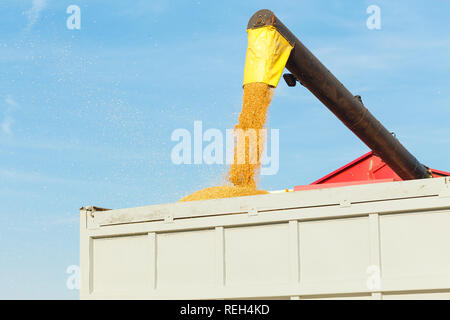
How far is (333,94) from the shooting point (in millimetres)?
8406

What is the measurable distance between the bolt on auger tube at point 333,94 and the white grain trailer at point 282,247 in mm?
2507

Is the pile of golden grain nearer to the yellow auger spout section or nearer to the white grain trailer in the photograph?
the yellow auger spout section

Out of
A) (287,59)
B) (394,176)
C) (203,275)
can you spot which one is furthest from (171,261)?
(394,176)

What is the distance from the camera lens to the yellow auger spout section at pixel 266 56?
750 cm

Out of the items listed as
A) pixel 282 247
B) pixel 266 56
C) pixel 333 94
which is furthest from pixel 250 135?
pixel 282 247

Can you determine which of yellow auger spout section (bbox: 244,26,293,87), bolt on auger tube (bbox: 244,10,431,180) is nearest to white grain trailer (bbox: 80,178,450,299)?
yellow auger spout section (bbox: 244,26,293,87)

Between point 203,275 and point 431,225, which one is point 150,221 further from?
point 431,225

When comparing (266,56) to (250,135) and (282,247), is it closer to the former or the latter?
(250,135)

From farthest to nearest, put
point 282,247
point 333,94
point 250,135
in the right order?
point 333,94, point 250,135, point 282,247

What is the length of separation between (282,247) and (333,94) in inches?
143

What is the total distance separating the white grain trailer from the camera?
15.8 ft

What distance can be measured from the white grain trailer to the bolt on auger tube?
8.23 feet

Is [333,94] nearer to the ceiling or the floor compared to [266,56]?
nearer to the floor

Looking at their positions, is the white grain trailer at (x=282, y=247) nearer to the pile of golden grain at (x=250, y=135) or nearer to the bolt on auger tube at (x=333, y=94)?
the pile of golden grain at (x=250, y=135)
